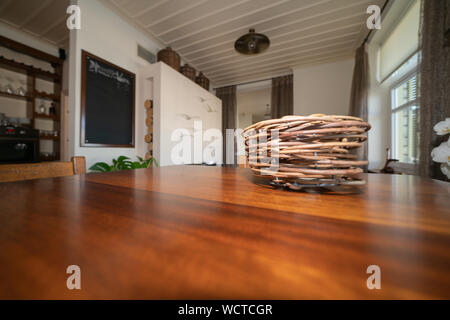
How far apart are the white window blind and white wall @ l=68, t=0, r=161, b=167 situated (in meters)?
2.91

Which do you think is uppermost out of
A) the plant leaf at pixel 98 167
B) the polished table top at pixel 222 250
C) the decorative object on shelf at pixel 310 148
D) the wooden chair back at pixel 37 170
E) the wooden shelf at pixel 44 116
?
the wooden shelf at pixel 44 116

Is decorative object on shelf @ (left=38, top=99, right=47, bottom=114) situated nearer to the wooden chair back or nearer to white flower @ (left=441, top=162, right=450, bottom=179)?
the wooden chair back

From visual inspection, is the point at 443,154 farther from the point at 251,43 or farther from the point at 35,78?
the point at 35,78

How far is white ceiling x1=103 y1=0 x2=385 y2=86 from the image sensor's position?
6.38ft

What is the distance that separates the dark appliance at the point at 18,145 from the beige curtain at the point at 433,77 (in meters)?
3.65

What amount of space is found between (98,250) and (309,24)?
2972 millimetres

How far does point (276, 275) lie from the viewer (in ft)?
0.34

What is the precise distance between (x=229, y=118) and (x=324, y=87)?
1944mm

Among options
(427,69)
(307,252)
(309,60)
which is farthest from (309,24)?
Answer: (307,252)

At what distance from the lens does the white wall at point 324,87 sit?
9.74ft

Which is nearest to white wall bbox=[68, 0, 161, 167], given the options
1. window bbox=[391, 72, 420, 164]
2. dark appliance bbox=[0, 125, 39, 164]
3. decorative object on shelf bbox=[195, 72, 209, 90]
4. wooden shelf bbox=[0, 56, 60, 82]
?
dark appliance bbox=[0, 125, 39, 164]

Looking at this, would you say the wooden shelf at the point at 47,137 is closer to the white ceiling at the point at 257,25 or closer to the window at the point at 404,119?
the white ceiling at the point at 257,25

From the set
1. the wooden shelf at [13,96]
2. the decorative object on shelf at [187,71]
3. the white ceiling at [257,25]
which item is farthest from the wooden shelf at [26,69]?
the decorative object on shelf at [187,71]

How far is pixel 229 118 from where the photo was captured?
4.07 m
